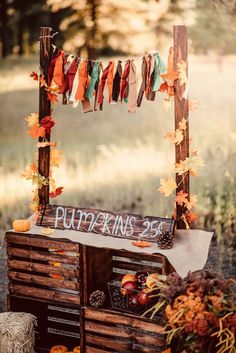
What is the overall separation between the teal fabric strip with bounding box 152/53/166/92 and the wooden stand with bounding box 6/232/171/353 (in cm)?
117

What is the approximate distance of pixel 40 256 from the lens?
485 centimetres

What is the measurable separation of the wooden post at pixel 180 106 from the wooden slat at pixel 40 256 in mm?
775

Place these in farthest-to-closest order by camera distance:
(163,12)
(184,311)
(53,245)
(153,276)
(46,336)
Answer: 1. (163,12)
2. (46,336)
3. (53,245)
4. (153,276)
5. (184,311)

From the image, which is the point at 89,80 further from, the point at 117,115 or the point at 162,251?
the point at 117,115

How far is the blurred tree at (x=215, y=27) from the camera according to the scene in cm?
642

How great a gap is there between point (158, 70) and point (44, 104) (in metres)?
0.96

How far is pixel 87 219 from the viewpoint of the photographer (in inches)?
190

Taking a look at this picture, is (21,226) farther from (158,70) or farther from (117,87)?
(158,70)

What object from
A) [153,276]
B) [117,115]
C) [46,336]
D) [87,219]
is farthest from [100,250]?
[117,115]

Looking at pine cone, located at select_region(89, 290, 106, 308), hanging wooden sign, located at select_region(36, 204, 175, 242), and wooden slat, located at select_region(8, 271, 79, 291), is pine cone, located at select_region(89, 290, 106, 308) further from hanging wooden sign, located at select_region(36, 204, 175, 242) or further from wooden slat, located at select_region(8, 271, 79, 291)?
hanging wooden sign, located at select_region(36, 204, 175, 242)

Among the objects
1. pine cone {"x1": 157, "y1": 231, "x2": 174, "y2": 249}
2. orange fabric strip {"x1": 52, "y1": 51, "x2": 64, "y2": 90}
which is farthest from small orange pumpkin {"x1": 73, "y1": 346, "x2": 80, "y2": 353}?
orange fabric strip {"x1": 52, "y1": 51, "x2": 64, "y2": 90}

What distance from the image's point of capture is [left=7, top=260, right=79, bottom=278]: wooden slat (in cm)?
472

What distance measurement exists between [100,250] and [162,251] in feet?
2.07

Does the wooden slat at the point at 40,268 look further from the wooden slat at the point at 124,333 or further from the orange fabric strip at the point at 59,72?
the orange fabric strip at the point at 59,72
